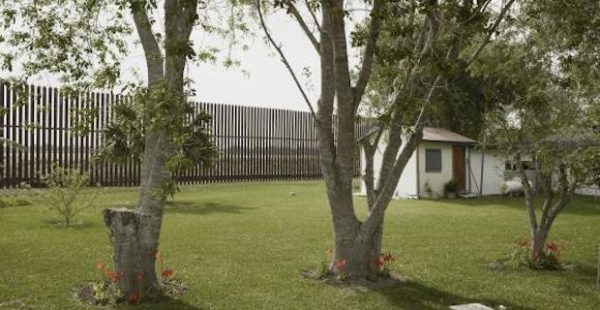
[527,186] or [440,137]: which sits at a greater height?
[440,137]

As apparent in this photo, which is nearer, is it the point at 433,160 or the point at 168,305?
the point at 168,305

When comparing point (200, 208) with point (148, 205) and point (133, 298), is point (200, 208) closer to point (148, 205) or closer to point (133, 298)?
point (148, 205)

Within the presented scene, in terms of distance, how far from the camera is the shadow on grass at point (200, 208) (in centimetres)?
1803

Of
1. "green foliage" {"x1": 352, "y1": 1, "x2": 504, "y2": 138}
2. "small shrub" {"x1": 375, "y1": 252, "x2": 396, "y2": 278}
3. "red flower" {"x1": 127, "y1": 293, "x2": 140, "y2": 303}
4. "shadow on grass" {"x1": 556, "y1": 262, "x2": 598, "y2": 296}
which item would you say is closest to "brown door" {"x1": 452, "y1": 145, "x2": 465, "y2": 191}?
"green foliage" {"x1": 352, "y1": 1, "x2": 504, "y2": 138}

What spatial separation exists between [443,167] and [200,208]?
12734mm

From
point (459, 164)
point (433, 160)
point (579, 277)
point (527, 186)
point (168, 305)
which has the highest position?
point (433, 160)

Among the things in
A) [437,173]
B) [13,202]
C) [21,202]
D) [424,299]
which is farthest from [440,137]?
[424,299]

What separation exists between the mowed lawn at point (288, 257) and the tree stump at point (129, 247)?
0.55 metres

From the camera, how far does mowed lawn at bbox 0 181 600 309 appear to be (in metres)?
8.35

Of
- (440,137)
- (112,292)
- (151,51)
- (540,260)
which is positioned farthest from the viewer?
(440,137)

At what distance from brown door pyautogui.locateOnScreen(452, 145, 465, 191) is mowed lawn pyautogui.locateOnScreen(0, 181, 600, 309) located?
830 cm

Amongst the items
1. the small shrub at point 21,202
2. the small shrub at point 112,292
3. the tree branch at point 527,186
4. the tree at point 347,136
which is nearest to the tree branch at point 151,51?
the tree at point 347,136

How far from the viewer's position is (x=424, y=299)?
8508 millimetres

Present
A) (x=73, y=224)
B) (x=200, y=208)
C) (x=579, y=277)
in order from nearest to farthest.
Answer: (x=579, y=277)
(x=73, y=224)
(x=200, y=208)
